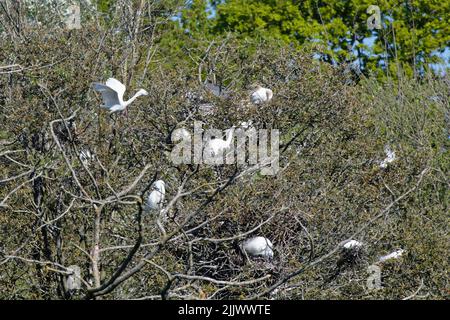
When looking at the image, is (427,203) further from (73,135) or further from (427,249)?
(73,135)

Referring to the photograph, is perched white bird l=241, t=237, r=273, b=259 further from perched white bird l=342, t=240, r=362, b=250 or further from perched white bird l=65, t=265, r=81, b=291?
perched white bird l=65, t=265, r=81, b=291

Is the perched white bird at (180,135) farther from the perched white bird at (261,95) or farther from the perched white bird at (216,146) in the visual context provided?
the perched white bird at (261,95)

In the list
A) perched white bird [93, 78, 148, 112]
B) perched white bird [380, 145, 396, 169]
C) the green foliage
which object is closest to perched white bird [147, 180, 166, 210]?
perched white bird [93, 78, 148, 112]

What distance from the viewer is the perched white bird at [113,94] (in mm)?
9047

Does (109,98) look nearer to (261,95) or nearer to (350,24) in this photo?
(261,95)

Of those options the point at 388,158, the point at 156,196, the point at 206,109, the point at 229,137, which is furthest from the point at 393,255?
the point at 156,196

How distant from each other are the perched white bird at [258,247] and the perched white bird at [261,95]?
4.05 feet

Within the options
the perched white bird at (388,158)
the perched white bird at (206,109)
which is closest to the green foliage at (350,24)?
the perched white bird at (388,158)

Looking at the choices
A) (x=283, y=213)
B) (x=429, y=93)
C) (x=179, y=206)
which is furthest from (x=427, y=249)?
(x=429, y=93)

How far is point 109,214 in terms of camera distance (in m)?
9.59

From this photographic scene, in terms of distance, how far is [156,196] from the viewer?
950cm

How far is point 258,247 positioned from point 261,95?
1451 mm

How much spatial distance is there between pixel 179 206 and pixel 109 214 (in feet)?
1.90

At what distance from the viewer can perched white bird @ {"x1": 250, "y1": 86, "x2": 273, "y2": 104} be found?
10.1 metres
